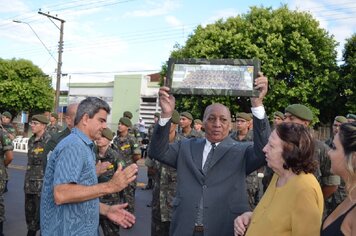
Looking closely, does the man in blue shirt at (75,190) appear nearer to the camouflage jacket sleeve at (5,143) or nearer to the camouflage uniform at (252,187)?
the camouflage jacket sleeve at (5,143)

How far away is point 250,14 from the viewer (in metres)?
24.3

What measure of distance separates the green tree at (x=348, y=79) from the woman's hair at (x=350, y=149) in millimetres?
21497

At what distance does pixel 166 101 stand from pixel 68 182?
3.28 ft

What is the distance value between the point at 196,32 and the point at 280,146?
2294 centimetres

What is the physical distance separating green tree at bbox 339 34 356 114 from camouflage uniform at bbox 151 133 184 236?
1930cm

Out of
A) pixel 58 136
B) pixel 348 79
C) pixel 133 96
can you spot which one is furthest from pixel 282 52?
pixel 58 136

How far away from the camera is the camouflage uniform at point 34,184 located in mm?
6253

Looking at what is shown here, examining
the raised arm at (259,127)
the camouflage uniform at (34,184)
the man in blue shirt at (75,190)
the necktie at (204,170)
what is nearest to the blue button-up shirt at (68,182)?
the man in blue shirt at (75,190)

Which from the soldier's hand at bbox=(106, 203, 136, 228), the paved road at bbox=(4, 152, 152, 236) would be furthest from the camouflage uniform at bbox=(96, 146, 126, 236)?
the soldier's hand at bbox=(106, 203, 136, 228)

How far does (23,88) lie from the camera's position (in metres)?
33.9

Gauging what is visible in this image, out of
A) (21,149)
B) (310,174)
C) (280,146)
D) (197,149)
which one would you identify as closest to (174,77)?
(197,149)

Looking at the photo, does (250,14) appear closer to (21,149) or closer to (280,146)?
(21,149)

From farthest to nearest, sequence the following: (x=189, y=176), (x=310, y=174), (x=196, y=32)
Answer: (x=196, y=32) → (x=189, y=176) → (x=310, y=174)

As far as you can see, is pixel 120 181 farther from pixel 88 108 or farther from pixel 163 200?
pixel 163 200
